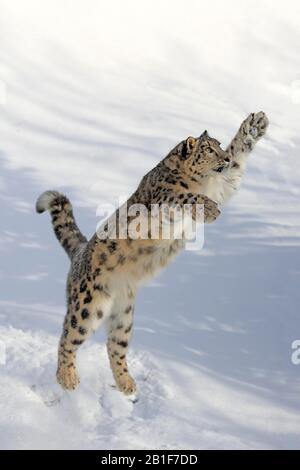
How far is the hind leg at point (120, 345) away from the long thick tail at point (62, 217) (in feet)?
3.52

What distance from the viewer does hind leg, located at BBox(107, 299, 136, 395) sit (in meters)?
10.6

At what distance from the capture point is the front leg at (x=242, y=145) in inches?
417

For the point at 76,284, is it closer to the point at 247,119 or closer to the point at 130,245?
the point at 130,245

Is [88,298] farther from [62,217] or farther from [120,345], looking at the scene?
[62,217]

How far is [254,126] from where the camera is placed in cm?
1067

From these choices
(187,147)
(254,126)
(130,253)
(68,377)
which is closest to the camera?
(130,253)

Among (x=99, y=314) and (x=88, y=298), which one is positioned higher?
(x=88, y=298)

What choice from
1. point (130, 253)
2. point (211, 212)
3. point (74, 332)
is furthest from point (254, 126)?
point (74, 332)

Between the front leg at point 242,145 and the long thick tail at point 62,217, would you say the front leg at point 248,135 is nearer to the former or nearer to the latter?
the front leg at point 242,145

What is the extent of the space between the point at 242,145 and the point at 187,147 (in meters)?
1.02

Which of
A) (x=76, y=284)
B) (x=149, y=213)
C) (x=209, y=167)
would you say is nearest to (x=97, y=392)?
(x=76, y=284)

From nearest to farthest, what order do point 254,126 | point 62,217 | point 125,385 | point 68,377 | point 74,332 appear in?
point 74,332 → point 68,377 → point 254,126 → point 125,385 → point 62,217

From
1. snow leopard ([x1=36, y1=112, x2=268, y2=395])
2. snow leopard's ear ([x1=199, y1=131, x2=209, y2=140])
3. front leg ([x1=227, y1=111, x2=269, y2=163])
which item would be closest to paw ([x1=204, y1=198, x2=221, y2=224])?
snow leopard ([x1=36, y1=112, x2=268, y2=395])

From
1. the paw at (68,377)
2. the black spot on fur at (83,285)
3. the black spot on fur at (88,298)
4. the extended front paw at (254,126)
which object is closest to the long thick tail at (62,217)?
the black spot on fur at (83,285)
